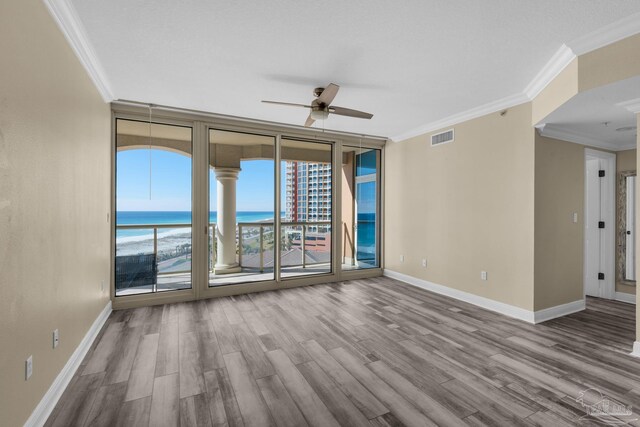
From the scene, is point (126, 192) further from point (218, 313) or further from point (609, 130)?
point (609, 130)

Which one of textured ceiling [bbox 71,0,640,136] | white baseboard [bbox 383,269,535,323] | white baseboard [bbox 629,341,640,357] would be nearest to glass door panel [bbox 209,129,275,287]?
textured ceiling [bbox 71,0,640,136]

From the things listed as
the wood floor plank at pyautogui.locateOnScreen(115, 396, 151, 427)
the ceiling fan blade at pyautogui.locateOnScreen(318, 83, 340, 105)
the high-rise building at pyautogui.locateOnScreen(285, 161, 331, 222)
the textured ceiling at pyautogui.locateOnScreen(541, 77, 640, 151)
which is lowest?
the wood floor plank at pyautogui.locateOnScreen(115, 396, 151, 427)

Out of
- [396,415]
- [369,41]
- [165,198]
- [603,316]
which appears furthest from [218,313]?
[603,316]

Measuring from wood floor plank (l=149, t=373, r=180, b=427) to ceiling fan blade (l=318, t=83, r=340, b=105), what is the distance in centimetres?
286

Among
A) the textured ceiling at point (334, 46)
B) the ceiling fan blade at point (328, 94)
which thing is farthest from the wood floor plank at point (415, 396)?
the textured ceiling at point (334, 46)

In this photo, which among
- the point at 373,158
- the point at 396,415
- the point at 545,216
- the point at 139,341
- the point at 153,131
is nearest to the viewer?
the point at 396,415

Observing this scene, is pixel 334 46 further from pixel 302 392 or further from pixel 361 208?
pixel 361 208

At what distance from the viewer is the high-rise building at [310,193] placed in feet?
18.2

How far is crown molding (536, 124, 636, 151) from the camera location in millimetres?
3541

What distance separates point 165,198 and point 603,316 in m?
6.11

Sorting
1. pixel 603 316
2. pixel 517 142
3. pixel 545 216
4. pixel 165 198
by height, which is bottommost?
pixel 603 316

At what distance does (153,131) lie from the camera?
14.5ft

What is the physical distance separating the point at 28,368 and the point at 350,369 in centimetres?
210

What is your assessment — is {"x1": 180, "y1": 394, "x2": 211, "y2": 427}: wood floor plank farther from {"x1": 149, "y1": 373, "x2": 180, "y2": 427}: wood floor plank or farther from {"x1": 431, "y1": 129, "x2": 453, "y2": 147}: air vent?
{"x1": 431, "y1": 129, "x2": 453, "y2": 147}: air vent
